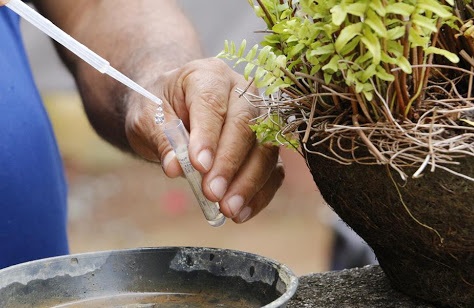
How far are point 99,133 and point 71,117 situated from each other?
2.96 m

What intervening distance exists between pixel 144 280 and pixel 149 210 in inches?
151

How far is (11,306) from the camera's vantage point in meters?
0.73

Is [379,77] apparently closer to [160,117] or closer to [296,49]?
[296,49]

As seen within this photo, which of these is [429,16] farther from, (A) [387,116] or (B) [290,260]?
(B) [290,260]

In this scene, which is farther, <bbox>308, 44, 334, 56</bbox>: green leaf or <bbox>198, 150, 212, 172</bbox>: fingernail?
<bbox>198, 150, 212, 172</bbox>: fingernail

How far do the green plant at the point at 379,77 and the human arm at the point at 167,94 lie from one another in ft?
0.54

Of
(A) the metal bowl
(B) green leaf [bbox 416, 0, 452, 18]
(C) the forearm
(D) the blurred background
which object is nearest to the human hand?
(A) the metal bowl

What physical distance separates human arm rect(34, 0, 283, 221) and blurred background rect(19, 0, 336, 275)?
187 centimetres

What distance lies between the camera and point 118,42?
55.2 inches

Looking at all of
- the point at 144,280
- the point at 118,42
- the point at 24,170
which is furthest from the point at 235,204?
the point at 118,42

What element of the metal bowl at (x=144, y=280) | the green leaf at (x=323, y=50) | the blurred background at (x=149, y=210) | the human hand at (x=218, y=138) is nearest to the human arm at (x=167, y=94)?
the human hand at (x=218, y=138)

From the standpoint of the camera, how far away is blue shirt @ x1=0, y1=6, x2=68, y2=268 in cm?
116

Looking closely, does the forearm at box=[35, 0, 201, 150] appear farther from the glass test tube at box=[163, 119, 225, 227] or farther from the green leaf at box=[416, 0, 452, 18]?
the green leaf at box=[416, 0, 452, 18]

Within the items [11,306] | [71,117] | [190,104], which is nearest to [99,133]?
[190,104]
